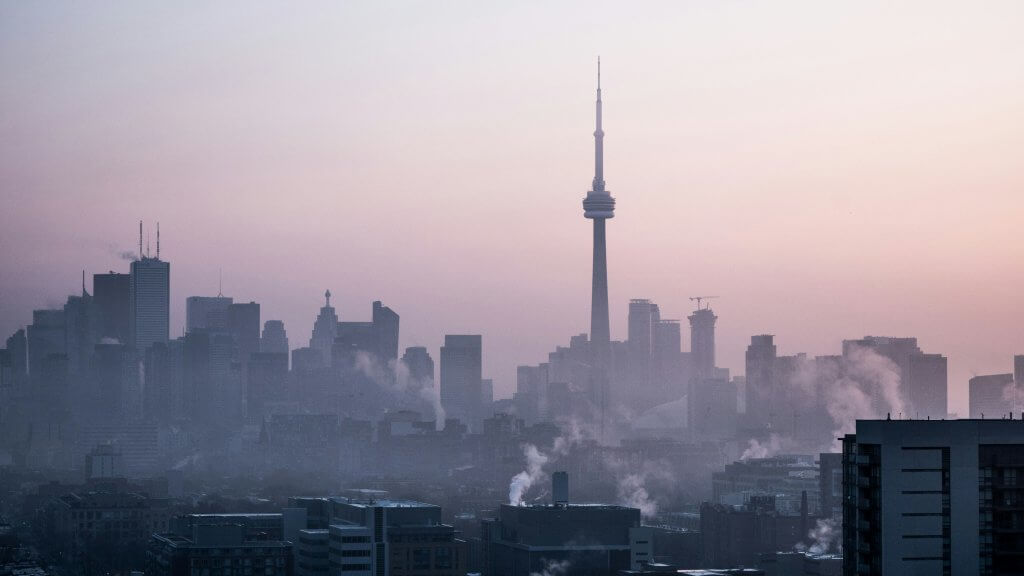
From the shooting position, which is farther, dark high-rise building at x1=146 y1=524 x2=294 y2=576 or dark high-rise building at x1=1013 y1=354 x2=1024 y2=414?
dark high-rise building at x1=1013 y1=354 x2=1024 y2=414

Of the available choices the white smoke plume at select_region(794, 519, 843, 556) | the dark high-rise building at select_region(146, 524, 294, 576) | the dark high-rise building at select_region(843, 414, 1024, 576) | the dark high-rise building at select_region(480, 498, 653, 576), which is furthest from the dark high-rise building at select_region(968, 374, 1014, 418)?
the dark high-rise building at select_region(843, 414, 1024, 576)

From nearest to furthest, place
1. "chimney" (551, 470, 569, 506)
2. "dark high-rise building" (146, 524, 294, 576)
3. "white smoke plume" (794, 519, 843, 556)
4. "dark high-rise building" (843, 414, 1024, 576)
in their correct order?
1. "dark high-rise building" (843, 414, 1024, 576)
2. "dark high-rise building" (146, 524, 294, 576)
3. "chimney" (551, 470, 569, 506)
4. "white smoke plume" (794, 519, 843, 556)

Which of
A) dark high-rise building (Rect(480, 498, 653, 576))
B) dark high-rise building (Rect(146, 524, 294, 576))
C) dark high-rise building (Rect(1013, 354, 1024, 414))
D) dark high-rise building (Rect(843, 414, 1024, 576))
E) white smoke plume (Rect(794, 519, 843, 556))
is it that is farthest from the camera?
dark high-rise building (Rect(1013, 354, 1024, 414))

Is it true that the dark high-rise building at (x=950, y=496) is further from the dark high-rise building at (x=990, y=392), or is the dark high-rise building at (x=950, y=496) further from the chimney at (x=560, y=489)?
the dark high-rise building at (x=990, y=392)

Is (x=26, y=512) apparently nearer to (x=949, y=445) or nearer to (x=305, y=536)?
(x=305, y=536)

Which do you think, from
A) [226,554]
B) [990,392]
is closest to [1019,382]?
[990,392]

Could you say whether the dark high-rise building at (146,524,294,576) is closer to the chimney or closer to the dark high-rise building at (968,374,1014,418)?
the chimney
